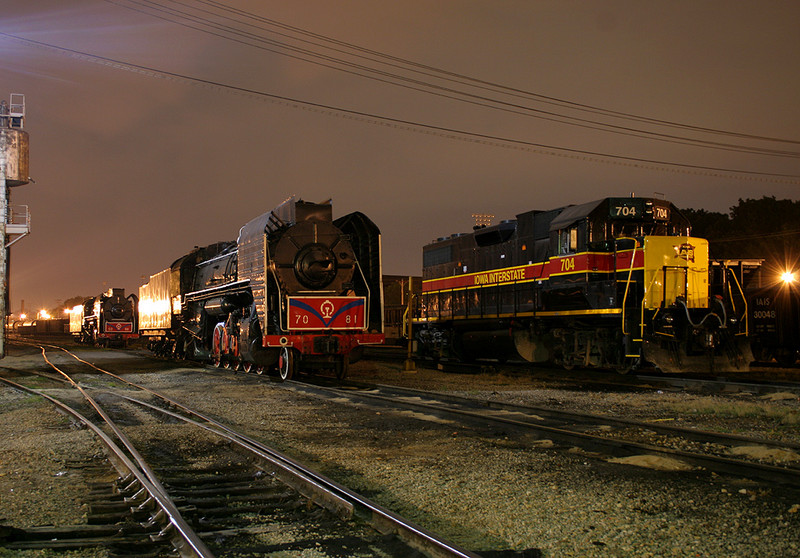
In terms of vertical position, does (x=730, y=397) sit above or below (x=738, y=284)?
below

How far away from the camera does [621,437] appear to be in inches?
286

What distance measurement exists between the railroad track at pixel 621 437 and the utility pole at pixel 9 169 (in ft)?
79.0

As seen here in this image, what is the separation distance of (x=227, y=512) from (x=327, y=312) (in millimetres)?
9253

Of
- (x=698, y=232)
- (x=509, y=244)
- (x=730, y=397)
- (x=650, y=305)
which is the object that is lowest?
(x=730, y=397)

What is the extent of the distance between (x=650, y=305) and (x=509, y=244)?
4.80 meters

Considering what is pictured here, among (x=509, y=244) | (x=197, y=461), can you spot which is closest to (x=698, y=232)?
(x=509, y=244)

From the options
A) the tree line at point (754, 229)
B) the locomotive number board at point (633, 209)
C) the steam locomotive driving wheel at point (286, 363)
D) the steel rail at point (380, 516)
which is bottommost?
the steel rail at point (380, 516)

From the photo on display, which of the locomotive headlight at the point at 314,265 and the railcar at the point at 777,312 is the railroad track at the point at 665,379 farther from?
the locomotive headlight at the point at 314,265

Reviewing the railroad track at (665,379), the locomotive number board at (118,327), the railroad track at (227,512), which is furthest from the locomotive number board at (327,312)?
the locomotive number board at (118,327)

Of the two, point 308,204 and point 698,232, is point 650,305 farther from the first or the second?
point 698,232

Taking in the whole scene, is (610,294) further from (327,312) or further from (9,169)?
(9,169)

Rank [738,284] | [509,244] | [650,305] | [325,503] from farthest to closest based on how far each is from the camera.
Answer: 1. [509,244]
2. [738,284]
3. [650,305]
4. [325,503]

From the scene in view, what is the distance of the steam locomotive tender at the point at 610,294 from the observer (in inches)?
504

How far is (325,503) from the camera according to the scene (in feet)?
Result: 15.6
